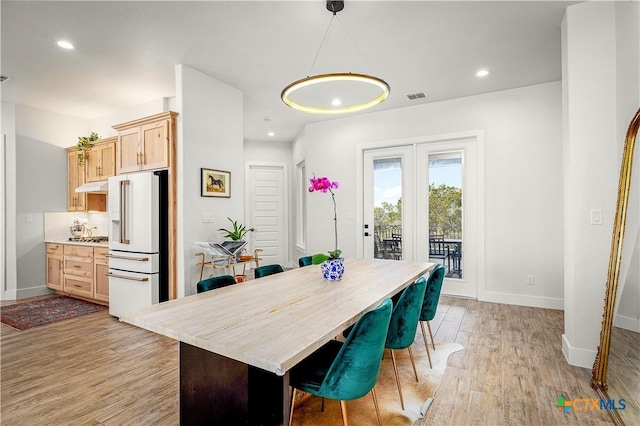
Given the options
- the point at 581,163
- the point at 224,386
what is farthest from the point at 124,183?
the point at 581,163

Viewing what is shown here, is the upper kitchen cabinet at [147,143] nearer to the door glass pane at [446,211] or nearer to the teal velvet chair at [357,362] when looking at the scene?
the teal velvet chair at [357,362]

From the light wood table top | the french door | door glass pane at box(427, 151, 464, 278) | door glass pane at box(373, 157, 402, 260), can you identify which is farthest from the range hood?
door glass pane at box(427, 151, 464, 278)

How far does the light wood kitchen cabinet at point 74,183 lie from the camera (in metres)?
5.23

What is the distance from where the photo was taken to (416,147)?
490cm

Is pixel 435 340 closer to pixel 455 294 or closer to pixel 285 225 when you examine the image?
pixel 455 294

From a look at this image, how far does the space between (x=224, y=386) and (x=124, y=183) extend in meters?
3.15

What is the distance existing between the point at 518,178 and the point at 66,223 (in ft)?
23.1

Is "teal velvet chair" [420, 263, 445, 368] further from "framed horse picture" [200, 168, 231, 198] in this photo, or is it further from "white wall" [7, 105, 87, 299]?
"white wall" [7, 105, 87, 299]

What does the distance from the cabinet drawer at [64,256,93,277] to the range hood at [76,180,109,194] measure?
97 centimetres

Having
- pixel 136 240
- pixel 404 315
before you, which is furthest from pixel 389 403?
pixel 136 240

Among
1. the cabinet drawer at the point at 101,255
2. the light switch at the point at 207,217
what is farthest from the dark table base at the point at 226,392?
the cabinet drawer at the point at 101,255

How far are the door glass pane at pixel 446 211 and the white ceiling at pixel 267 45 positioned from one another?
97cm

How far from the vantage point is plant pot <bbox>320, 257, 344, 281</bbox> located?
236 cm

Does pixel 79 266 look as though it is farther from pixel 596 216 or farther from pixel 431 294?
pixel 596 216
